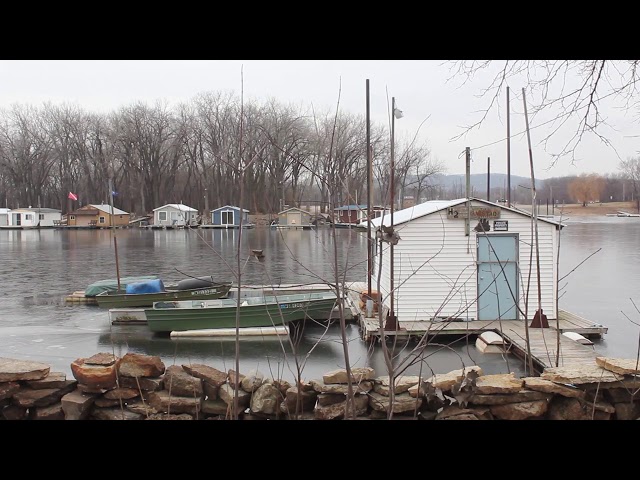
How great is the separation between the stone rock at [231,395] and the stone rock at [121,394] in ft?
1.86

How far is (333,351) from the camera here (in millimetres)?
→ 11742

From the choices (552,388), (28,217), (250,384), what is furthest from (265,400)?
(28,217)

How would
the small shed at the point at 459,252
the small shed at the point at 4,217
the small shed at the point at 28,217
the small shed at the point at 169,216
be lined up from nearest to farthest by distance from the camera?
the small shed at the point at 459,252 < the small shed at the point at 169,216 < the small shed at the point at 28,217 < the small shed at the point at 4,217

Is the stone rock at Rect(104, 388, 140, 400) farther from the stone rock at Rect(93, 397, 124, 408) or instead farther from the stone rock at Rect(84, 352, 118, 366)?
the stone rock at Rect(84, 352, 118, 366)

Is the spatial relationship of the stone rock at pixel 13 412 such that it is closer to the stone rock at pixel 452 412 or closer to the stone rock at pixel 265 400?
the stone rock at pixel 265 400

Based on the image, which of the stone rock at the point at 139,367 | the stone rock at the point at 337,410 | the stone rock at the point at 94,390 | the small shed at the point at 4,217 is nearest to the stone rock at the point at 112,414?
the stone rock at the point at 94,390

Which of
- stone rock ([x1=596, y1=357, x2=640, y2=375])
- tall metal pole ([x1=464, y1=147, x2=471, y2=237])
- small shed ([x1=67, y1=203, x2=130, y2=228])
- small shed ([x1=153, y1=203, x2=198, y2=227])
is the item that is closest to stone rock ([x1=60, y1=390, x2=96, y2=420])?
stone rock ([x1=596, y1=357, x2=640, y2=375])

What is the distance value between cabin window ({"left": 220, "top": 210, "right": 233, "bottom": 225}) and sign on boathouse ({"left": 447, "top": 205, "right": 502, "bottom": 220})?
46566mm

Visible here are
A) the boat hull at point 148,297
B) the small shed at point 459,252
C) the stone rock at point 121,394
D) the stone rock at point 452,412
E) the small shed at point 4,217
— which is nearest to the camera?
the stone rock at point 452,412

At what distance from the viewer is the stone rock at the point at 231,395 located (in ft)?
14.1

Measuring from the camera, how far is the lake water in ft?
32.0

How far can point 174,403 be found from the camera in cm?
435
